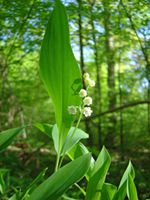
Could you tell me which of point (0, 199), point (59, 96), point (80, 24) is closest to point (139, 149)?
point (80, 24)

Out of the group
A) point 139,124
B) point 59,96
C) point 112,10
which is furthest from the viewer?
point 139,124

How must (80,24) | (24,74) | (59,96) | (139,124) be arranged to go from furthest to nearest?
(139,124) → (24,74) → (80,24) → (59,96)

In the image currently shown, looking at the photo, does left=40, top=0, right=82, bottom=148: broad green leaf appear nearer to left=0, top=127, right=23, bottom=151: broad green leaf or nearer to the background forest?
left=0, top=127, right=23, bottom=151: broad green leaf

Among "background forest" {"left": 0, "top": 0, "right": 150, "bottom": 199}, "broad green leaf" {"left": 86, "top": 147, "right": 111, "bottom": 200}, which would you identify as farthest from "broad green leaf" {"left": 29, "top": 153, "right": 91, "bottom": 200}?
"background forest" {"left": 0, "top": 0, "right": 150, "bottom": 199}

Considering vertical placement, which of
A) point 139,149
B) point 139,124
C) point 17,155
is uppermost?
point 17,155

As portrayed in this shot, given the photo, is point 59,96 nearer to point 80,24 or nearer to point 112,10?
point 112,10

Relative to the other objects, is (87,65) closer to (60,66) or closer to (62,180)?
(60,66)
